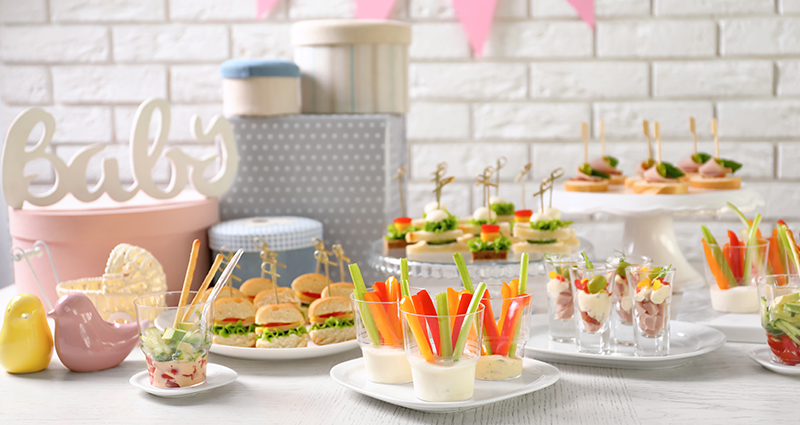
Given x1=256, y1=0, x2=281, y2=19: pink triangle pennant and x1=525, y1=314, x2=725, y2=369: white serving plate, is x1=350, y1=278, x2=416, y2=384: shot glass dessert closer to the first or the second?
x1=525, y1=314, x2=725, y2=369: white serving plate

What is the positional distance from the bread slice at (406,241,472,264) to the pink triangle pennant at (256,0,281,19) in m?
0.86

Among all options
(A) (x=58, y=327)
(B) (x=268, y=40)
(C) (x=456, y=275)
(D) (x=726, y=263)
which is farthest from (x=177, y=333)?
(B) (x=268, y=40)

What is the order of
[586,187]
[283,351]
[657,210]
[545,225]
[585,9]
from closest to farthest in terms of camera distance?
[283,351] → [657,210] → [545,225] → [586,187] → [585,9]

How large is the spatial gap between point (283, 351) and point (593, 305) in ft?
1.35

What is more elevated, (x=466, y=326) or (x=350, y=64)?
(x=350, y=64)

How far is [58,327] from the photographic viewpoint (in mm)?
932

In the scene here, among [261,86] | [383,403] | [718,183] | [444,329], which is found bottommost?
[383,403]

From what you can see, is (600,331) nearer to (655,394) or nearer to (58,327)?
(655,394)

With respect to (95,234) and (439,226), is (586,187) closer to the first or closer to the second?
(439,226)

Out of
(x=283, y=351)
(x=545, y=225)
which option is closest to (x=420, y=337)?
(x=283, y=351)

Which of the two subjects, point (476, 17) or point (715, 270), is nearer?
point (715, 270)

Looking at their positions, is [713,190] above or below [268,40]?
below

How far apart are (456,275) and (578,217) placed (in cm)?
89

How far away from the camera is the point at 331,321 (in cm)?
101
